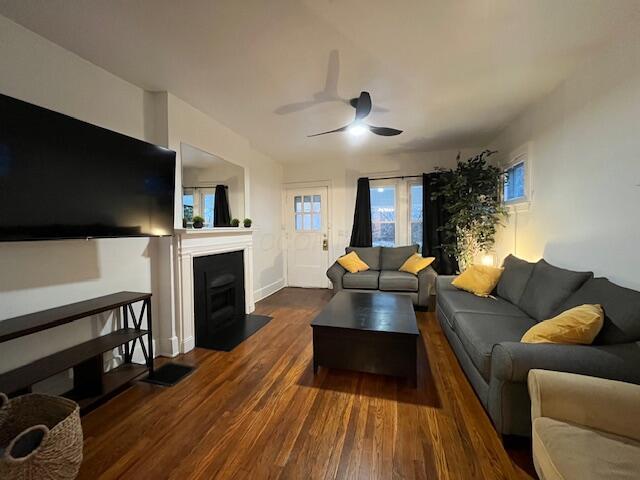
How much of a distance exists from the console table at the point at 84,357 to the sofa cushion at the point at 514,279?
10.4ft

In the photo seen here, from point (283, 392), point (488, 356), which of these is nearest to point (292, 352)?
point (283, 392)

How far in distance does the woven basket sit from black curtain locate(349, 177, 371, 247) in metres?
4.17

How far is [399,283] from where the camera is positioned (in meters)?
3.73

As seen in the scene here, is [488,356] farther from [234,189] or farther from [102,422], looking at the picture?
[234,189]

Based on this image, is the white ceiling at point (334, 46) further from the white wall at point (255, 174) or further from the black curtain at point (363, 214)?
the black curtain at point (363, 214)

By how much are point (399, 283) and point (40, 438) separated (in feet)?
11.5

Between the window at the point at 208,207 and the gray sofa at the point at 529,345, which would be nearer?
the gray sofa at the point at 529,345

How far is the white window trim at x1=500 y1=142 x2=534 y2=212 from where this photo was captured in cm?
291

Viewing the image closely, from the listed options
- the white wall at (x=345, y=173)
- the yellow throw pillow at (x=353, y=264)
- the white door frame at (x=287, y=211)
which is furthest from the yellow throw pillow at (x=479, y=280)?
the white door frame at (x=287, y=211)

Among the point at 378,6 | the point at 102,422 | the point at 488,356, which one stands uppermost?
the point at 378,6

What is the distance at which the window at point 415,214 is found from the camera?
15.5 feet

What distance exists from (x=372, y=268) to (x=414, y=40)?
320 cm

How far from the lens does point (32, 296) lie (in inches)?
66.6

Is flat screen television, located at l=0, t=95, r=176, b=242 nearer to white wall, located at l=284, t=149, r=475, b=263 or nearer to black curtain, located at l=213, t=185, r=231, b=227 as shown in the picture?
black curtain, located at l=213, t=185, r=231, b=227
